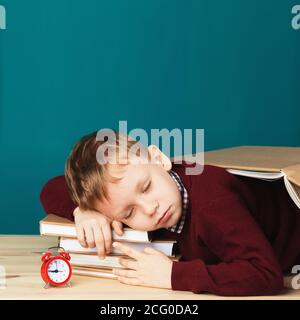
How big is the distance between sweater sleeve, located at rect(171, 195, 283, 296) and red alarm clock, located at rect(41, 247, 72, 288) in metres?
0.19

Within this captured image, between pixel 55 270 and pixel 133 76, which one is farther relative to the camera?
pixel 133 76

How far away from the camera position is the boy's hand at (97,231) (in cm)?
133

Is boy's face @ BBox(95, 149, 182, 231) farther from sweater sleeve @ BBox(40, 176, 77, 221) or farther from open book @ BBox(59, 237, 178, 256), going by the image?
sweater sleeve @ BBox(40, 176, 77, 221)

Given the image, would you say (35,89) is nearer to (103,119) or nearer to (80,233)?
(103,119)

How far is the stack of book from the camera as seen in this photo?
4.37ft

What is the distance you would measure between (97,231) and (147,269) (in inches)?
4.7

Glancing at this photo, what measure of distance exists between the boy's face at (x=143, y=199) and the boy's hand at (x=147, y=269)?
4cm

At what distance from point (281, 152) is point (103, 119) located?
0.76 metres

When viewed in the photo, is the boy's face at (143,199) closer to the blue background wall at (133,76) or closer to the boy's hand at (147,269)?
the boy's hand at (147,269)

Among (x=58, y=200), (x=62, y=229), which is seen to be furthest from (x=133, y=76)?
(x=62, y=229)

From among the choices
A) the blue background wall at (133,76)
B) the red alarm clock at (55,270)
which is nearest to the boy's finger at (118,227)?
the red alarm clock at (55,270)

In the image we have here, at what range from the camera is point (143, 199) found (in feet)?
4.21

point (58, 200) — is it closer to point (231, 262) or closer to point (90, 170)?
point (90, 170)
